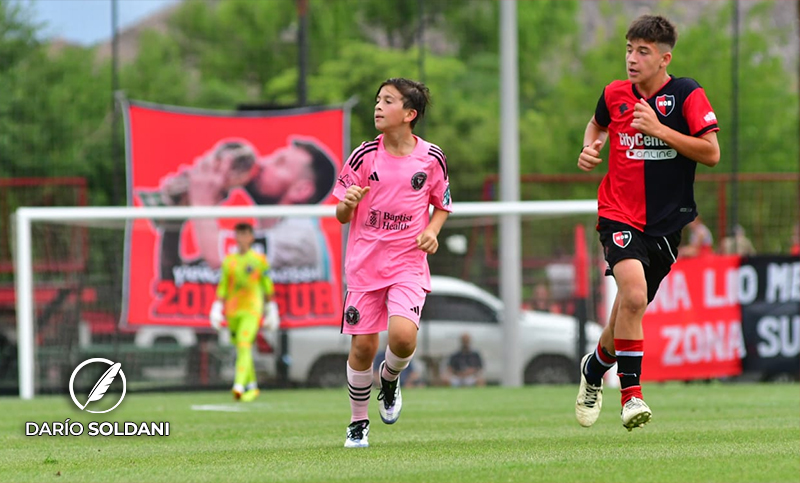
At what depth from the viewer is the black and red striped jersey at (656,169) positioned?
689cm

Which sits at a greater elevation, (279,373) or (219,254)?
(219,254)

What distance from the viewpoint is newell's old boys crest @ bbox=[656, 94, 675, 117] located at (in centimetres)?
690

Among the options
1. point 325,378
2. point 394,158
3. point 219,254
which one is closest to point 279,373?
point 325,378

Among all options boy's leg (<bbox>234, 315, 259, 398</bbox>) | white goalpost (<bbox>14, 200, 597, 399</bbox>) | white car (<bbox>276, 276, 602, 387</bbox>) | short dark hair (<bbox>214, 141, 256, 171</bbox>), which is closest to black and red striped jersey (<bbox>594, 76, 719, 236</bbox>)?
boy's leg (<bbox>234, 315, 259, 398</bbox>)

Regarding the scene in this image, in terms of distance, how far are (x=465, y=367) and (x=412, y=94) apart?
959cm

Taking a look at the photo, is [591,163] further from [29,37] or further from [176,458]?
[29,37]

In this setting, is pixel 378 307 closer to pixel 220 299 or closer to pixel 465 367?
pixel 220 299

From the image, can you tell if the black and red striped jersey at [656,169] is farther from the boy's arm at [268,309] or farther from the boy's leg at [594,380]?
the boy's arm at [268,309]

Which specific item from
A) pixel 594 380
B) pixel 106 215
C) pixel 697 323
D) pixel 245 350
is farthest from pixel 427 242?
pixel 697 323

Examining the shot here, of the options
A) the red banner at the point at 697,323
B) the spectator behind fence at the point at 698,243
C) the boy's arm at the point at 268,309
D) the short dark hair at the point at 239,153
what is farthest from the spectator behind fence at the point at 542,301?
the short dark hair at the point at 239,153

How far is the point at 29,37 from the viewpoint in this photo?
27.2 metres

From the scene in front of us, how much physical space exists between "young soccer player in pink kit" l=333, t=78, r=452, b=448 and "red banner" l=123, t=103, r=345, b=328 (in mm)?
9612

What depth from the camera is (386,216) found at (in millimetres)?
7141

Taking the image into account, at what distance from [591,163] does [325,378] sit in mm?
9957
